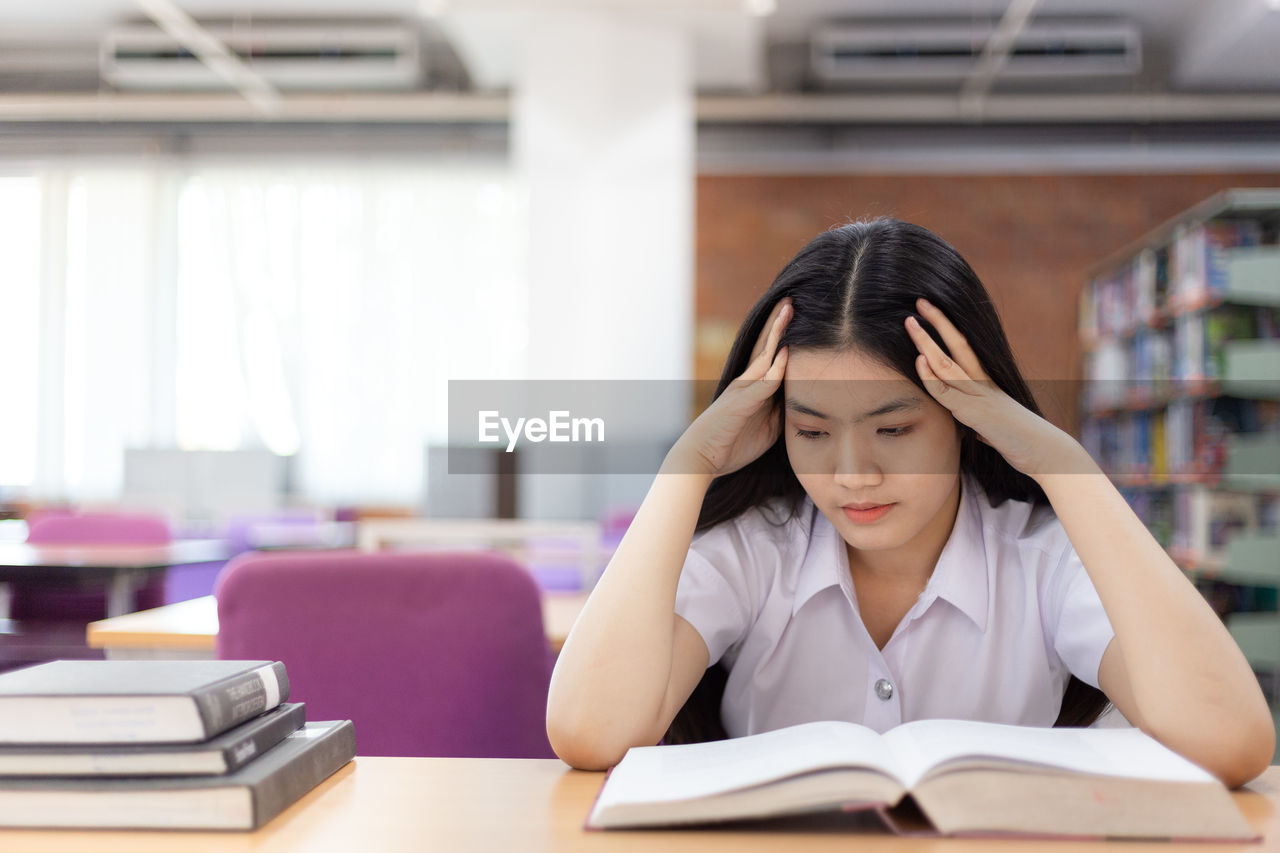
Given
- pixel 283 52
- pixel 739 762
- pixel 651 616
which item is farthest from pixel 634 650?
pixel 283 52

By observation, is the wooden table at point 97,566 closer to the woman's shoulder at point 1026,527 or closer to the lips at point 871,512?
the lips at point 871,512

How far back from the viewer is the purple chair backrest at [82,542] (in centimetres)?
135

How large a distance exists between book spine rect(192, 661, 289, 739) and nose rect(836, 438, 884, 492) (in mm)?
543

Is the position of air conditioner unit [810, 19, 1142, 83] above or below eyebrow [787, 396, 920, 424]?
above

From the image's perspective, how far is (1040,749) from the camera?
2.31 ft

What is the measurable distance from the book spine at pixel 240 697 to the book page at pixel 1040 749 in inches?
18.0

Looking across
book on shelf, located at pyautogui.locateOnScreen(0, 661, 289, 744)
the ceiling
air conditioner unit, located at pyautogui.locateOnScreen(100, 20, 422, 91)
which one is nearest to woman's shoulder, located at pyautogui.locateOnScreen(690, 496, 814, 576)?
book on shelf, located at pyautogui.locateOnScreen(0, 661, 289, 744)

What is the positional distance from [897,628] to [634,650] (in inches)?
13.1

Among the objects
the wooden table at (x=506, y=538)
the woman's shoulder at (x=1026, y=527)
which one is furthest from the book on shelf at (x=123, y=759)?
the wooden table at (x=506, y=538)

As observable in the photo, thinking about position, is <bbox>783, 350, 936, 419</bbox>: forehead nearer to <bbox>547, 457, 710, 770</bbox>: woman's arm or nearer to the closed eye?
the closed eye

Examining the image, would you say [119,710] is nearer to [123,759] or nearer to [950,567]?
[123,759]

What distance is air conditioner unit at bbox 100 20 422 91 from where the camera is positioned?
201 inches

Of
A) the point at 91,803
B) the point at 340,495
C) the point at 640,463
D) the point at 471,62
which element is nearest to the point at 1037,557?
the point at 91,803

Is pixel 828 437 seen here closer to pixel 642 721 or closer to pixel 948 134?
pixel 642 721
